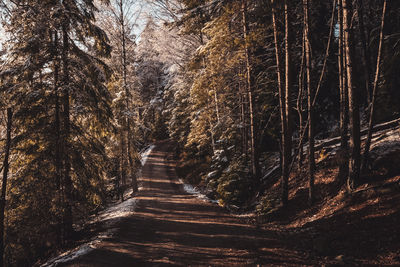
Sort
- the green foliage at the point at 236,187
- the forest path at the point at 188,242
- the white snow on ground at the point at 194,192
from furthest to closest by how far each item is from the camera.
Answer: the white snow on ground at the point at 194,192 → the green foliage at the point at 236,187 → the forest path at the point at 188,242

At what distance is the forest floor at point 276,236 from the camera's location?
5.48 meters

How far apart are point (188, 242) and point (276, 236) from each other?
2.73m

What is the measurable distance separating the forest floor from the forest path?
0.02 metres

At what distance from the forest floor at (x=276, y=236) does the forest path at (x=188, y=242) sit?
0.02 m

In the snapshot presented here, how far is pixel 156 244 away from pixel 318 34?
14.7 meters

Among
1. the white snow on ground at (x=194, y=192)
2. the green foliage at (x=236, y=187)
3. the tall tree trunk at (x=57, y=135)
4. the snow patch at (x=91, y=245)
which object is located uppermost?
the tall tree trunk at (x=57, y=135)

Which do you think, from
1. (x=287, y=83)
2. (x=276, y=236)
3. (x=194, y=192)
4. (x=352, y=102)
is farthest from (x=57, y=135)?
(x=194, y=192)

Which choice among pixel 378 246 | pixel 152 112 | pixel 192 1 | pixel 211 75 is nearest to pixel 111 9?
pixel 192 1

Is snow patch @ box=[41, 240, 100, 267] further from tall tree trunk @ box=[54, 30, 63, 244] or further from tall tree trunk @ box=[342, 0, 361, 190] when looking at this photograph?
tall tree trunk @ box=[342, 0, 361, 190]

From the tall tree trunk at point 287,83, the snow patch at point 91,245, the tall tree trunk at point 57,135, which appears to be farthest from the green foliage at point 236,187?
the tall tree trunk at point 57,135

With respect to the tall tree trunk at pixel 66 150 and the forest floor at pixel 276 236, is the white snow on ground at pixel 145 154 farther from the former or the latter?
the tall tree trunk at pixel 66 150

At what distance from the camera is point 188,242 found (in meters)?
7.94

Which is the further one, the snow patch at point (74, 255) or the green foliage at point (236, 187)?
the green foliage at point (236, 187)

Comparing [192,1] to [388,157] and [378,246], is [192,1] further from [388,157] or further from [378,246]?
[378,246]
